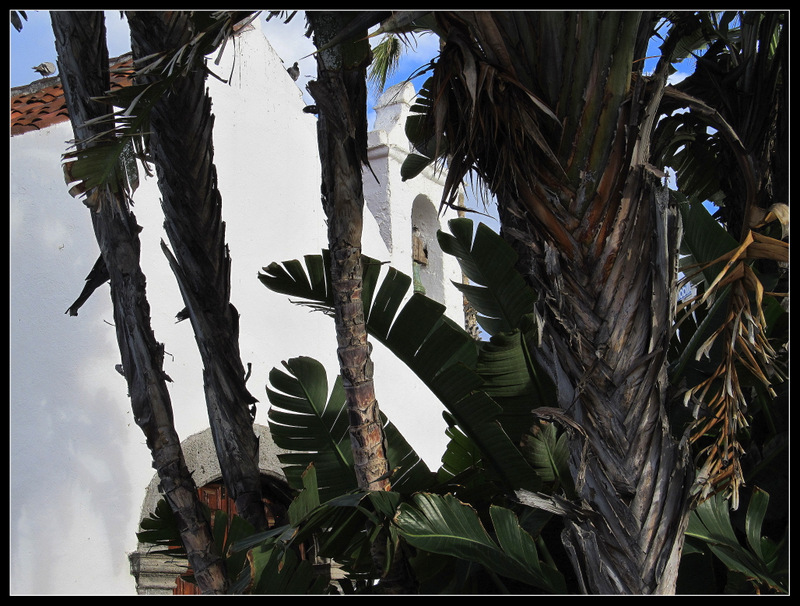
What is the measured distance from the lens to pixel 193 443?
509 centimetres

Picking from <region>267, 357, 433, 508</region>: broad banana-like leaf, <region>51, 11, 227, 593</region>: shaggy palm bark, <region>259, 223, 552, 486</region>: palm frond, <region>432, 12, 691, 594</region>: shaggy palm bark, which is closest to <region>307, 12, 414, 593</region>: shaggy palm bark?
<region>259, 223, 552, 486</region>: palm frond

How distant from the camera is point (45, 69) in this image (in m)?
→ 5.77

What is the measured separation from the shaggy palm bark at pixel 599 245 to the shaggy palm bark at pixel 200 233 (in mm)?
1585

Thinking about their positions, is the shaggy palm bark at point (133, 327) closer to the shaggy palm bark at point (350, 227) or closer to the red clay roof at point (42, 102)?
the shaggy palm bark at point (350, 227)

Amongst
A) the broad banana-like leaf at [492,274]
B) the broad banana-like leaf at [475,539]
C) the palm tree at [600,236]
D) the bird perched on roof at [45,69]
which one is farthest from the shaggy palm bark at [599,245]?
the bird perched on roof at [45,69]

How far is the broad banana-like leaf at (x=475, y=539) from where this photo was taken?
2.77 m

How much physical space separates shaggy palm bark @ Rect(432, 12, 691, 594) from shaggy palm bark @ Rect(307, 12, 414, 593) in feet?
2.05

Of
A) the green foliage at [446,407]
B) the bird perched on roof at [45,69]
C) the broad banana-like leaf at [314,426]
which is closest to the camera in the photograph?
the green foliage at [446,407]

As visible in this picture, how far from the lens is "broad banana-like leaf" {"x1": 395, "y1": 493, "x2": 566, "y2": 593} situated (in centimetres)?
277

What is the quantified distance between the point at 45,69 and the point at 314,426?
377 cm

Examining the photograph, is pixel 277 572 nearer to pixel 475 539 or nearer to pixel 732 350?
pixel 475 539

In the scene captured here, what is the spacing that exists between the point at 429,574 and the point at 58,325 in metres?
2.79

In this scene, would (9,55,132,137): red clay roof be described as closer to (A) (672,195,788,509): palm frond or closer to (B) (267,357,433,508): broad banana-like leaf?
(B) (267,357,433,508): broad banana-like leaf
